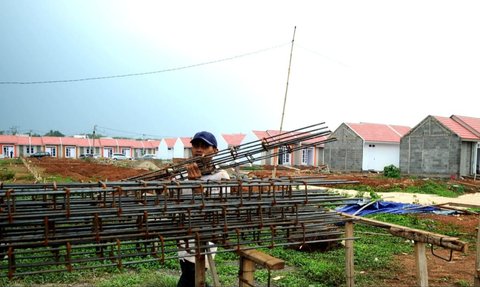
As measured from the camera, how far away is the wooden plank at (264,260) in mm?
Answer: 3432

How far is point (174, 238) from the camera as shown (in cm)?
335

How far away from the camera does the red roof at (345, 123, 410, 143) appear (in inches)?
1599

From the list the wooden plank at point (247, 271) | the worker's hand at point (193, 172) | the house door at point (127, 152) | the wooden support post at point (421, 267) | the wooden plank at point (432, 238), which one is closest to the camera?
the wooden plank at point (247, 271)

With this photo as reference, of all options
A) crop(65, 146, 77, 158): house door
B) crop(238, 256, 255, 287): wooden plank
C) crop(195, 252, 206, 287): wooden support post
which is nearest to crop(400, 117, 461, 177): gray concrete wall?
crop(195, 252, 206, 287): wooden support post

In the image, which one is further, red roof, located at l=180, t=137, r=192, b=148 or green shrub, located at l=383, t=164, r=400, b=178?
red roof, located at l=180, t=137, r=192, b=148

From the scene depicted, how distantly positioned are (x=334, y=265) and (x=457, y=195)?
1764 centimetres

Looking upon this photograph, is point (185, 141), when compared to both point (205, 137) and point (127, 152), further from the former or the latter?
point (205, 137)

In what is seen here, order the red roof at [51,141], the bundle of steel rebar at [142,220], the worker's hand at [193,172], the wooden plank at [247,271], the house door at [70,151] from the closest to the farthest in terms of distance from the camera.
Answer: the bundle of steel rebar at [142,220]
the wooden plank at [247,271]
the worker's hand at [193,172]
the red roof at [51,141]
the house door at [70,151]

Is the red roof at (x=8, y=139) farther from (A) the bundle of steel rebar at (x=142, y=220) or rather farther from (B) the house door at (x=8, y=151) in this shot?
(A) the bundle of steel rebar at (x=142, y=220)

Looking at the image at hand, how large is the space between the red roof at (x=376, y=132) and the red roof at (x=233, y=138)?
49.9 feet

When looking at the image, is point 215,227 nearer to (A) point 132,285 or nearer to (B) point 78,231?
(B) point 78,231

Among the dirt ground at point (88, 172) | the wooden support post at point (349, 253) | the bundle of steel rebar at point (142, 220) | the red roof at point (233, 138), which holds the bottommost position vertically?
the dirt ground at point (88, 172)

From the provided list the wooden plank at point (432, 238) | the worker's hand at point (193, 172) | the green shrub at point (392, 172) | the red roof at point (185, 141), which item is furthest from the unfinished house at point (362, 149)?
the worker's hand at point (193, 172)

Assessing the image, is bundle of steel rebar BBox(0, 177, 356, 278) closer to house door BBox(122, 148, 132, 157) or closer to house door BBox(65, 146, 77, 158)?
house door BBox(65, 146, 77, 158)
